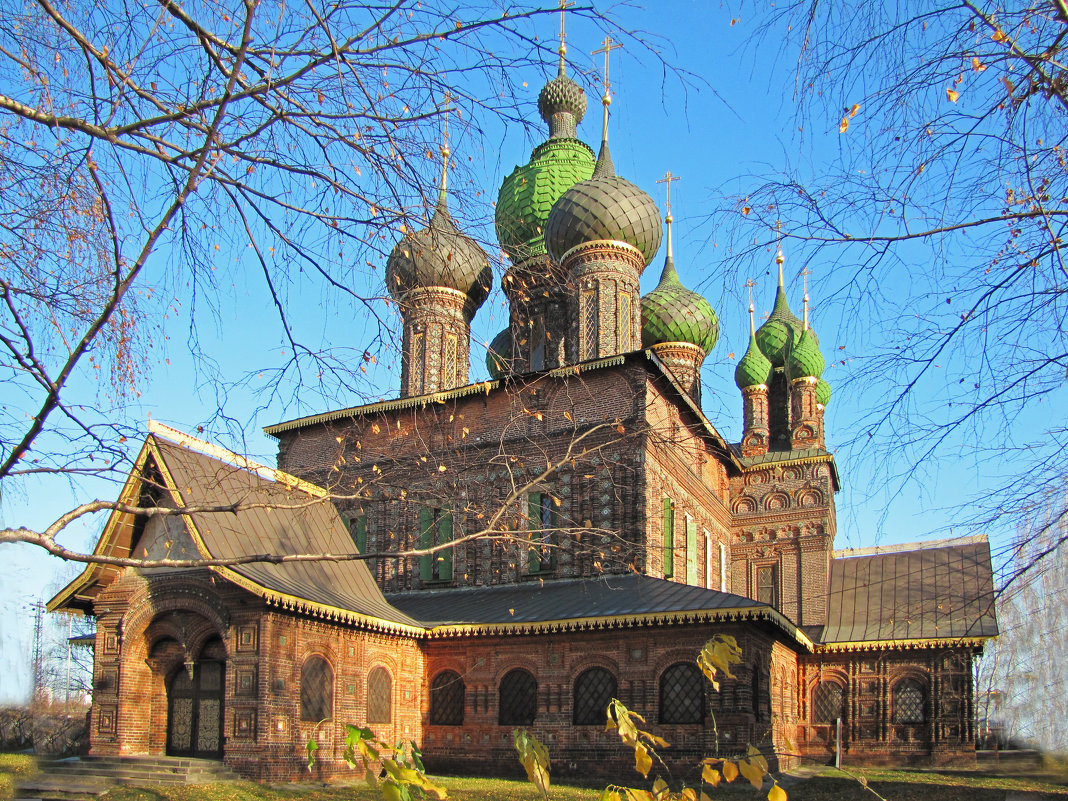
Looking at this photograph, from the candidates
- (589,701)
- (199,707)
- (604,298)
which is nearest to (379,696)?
(199,707)

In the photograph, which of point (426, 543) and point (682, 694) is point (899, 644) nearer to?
point (682, 694)

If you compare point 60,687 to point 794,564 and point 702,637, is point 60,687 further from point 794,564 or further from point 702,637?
point 702,637

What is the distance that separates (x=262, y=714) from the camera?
13109mm

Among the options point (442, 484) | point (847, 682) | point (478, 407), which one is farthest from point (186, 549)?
point (847, 682)

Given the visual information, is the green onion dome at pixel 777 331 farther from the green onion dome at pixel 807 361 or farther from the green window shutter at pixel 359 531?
the green window shutter at pixel 359 531

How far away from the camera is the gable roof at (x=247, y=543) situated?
13.0 metres

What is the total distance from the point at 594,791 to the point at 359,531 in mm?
8578

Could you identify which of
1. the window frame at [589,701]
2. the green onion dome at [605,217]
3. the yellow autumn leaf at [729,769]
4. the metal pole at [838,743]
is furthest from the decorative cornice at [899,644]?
the yellow autumn leaf at [729,769]

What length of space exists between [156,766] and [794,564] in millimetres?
17263

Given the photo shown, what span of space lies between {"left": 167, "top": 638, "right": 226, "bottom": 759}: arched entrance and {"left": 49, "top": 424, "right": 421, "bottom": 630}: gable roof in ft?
5.01

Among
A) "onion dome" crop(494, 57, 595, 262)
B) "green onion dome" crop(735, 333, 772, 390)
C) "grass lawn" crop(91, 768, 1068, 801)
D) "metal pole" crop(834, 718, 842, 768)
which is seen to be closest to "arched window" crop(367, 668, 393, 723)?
"grass lawn" crop(91, 768, 1068, 801)

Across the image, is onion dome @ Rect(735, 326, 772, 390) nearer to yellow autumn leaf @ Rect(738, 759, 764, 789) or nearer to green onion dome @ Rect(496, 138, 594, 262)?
green onion dome @ Rect(496, 138, 594, 262)

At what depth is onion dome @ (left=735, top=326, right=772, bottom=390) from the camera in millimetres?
28562

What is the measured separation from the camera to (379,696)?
15.8 m
